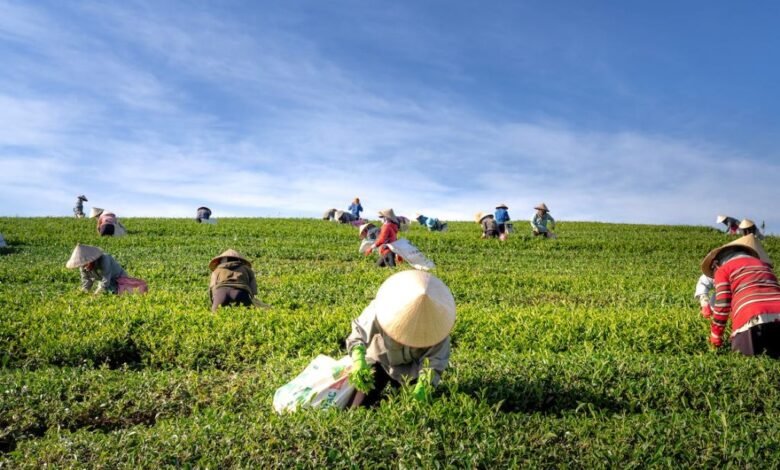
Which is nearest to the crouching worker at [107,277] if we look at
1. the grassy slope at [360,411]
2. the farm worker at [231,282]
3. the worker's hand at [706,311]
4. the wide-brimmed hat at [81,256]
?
the wide-brimmed hat at [81,256]

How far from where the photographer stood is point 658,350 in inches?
320

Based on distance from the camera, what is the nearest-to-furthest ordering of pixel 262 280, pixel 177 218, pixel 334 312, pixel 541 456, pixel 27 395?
pixel 541 456 → pixel 27 395 → pixel 334 312 → pixel 262 280 → pixel 177 218

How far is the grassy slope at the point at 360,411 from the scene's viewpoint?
4414 millimetres

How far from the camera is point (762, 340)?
696cm

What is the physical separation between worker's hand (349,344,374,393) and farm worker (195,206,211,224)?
25.6 metres

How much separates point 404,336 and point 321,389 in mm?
1003

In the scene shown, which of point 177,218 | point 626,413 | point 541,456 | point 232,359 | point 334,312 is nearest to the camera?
point 541,456

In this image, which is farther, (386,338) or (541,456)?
(386,338)

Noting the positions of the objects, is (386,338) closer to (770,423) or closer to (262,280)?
(770,423)

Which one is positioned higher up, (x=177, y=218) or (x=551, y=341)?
(x=177, y=218)

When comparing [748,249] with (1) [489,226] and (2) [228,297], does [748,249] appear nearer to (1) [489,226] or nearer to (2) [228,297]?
(2) [228,297]

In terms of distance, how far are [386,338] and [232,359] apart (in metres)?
3.46

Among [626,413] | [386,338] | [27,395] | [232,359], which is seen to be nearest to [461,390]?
[386,338]

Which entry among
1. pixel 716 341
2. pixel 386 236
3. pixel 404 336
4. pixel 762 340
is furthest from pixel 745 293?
pixel 386 236
